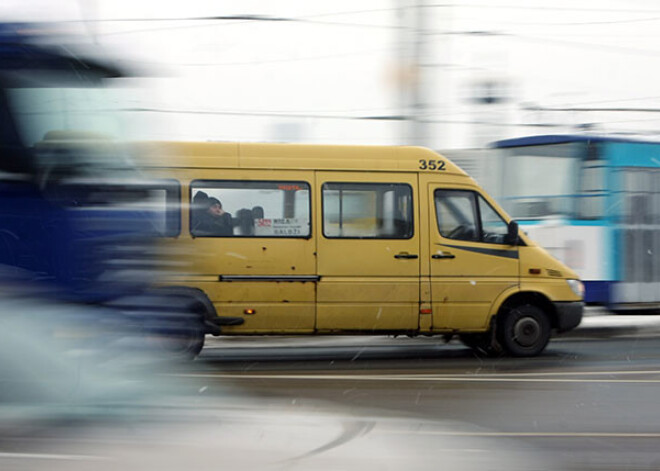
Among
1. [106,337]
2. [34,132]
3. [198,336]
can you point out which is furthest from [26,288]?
[198,336]

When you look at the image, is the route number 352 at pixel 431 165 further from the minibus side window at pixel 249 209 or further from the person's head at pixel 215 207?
the person's head at pixel 215 207

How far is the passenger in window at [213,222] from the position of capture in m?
9.98

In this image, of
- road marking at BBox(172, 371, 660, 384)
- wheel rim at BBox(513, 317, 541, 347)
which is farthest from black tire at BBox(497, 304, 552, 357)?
road marking at BBox(172, 371, 660, 384)

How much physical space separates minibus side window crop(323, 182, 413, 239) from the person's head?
111 centimetres

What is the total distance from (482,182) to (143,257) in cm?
1019

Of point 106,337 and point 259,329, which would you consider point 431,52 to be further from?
point 106,337

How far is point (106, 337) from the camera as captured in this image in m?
6.04

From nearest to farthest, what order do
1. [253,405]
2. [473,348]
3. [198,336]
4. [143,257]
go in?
[143,257]
[253,405]
[198,336]
[473,348]

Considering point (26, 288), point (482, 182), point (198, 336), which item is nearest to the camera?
point (26, 288)

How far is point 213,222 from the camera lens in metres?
10.0

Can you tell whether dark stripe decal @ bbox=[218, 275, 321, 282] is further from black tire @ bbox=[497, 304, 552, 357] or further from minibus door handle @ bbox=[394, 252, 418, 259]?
black tire @ bbox=[497, 304, 552, 357]

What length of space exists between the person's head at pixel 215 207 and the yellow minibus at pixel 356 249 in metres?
0.01

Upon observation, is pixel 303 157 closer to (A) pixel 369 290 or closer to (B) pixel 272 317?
(A) pixel 369 290

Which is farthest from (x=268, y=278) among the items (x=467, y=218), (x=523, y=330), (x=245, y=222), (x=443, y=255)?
(x=523, y=330)
